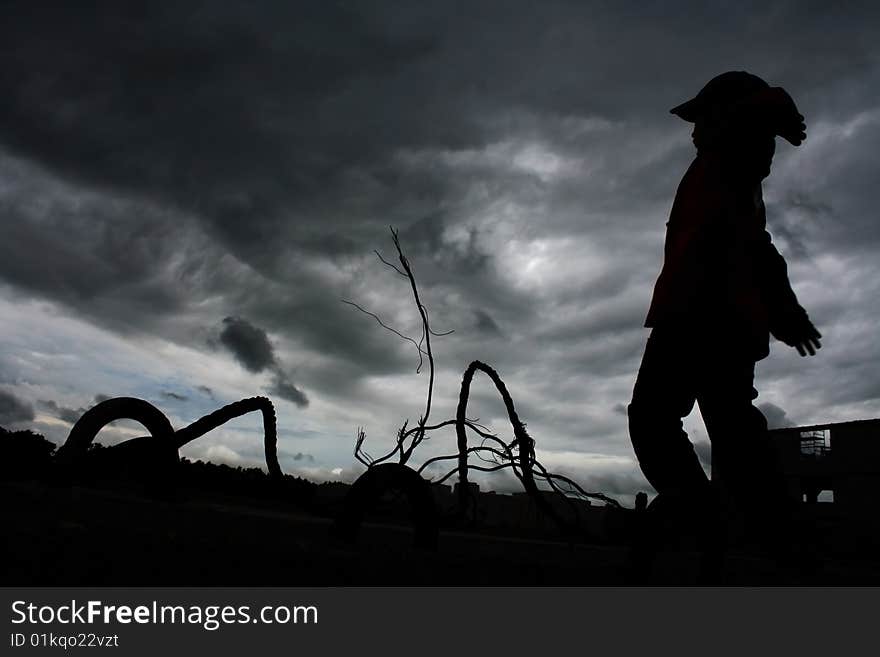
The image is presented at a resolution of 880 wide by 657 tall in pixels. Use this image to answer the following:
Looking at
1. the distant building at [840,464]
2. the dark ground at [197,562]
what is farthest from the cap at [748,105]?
the distant building at [840,464]

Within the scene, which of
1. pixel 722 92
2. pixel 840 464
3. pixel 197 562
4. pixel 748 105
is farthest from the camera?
pixel 840 464

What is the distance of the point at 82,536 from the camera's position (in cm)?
207

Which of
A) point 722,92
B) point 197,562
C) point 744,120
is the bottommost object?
point 197,562

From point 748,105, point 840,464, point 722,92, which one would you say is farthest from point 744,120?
point 840,464

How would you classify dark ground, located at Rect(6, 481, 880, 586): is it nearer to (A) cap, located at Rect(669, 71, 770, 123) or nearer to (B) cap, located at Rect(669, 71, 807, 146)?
(B) cap, located at Rect(669, 71, 807, 146)

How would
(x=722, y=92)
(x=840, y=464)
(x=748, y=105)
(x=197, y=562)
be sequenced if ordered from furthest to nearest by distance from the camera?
1. (x=840, y=464)
2. (x=722, y=92)
3. (x=748, y=105)
4. (x=197, y=562)

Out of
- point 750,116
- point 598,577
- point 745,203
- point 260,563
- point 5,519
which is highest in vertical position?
point 750,116

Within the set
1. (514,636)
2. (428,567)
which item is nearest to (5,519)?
(428,567)

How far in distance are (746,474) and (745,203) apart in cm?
110

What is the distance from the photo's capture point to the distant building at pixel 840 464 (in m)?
20.0

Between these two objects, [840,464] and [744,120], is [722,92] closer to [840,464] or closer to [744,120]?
[744,120]

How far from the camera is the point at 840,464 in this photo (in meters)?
20.7

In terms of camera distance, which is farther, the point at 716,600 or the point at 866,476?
the point at 866,476

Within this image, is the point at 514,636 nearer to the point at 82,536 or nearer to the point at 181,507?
the point at 82,536
